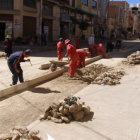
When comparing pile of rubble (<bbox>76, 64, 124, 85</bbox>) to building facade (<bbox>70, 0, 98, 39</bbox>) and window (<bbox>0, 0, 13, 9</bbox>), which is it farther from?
building facade (<bbox>70, 0, 98, 39</bbox>)

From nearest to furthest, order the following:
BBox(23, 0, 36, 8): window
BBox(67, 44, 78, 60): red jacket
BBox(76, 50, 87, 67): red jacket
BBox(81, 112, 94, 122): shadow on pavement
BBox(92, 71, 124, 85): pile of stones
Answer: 1. BBox(81, 112, 94, 122): shadow on pavement
2. BBox(92, 71, 124, 85): pile of stones
3. BBox(67, 44, 78, 60): red jacket
4. BBox(76, 50, 87, 67): red jacket
5. BBox(23, 0, 36, 8): window

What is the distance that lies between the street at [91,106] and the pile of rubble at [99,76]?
365 millimetres

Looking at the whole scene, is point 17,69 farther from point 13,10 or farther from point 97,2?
point 97,2

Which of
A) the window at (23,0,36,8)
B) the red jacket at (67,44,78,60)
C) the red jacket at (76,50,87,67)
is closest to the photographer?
the red jacket at (67,44,78,60)

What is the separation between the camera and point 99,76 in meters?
9.73

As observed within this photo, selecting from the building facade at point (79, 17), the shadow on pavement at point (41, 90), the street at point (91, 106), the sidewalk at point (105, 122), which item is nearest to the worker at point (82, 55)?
the street at point (91, 106)

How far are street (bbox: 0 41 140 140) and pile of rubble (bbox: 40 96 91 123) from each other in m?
0.20

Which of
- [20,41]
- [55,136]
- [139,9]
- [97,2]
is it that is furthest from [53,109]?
[139,9]

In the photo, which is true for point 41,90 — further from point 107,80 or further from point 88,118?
point 88,118

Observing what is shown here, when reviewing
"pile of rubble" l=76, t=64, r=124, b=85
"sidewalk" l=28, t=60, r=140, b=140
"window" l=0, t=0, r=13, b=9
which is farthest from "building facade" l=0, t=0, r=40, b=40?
"sidewalk" l=28, t=60, r=140, b=140

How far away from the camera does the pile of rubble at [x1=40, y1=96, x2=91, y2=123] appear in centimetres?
514

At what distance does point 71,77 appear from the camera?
1018 cm

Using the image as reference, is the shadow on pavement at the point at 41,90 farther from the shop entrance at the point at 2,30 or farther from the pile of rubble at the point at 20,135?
the shop entrance at the point at 2,30

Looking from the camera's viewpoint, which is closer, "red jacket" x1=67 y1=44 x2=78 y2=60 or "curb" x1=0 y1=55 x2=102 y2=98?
"curb" x1=0 y1=55 x2=102 y2=98
